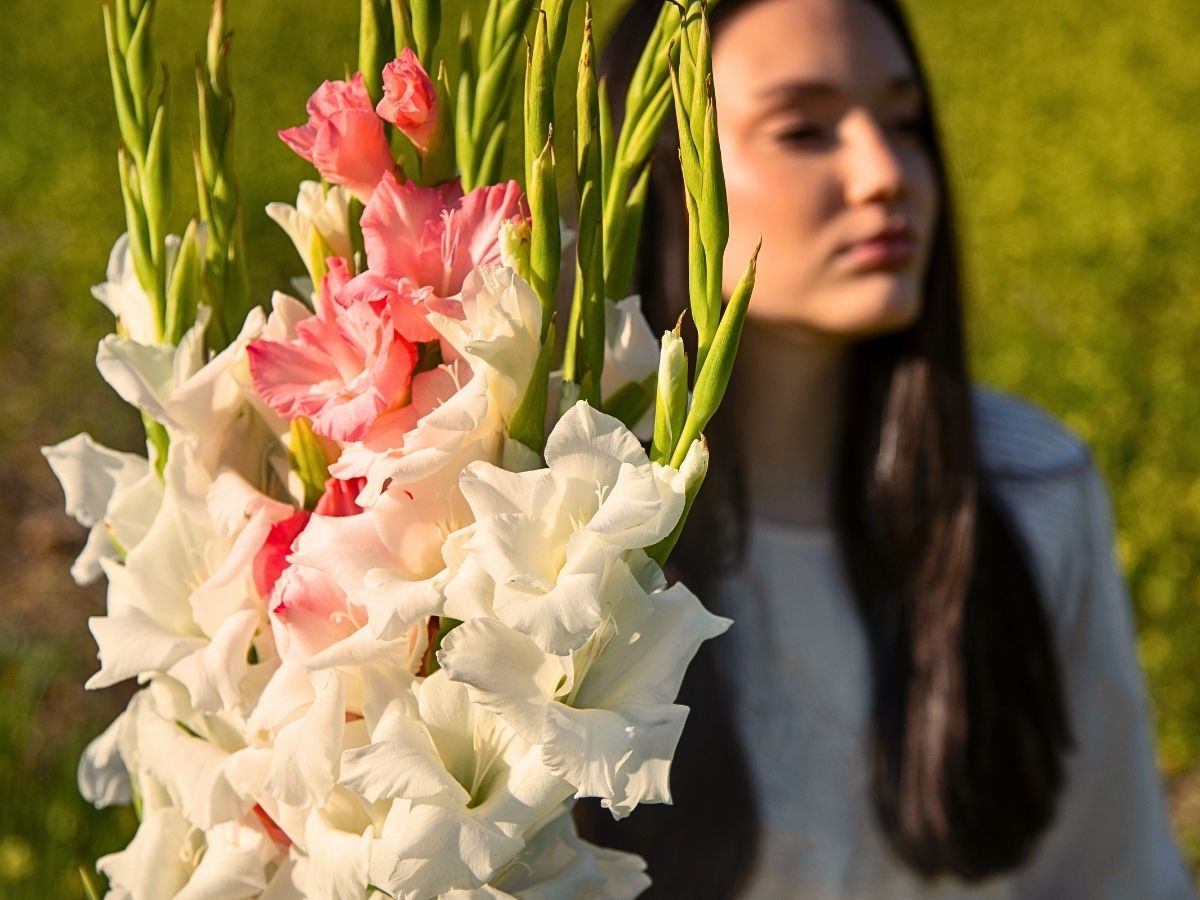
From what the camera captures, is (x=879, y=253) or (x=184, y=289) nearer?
(x=184, y=289)

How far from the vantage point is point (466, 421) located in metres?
0.49

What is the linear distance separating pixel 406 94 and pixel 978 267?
4.13 m

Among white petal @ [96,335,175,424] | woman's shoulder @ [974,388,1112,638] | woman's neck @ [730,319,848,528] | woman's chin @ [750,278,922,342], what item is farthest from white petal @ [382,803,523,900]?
woman's shoulder @ [974,388,1112,638]

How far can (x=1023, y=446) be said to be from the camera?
5.99 feet

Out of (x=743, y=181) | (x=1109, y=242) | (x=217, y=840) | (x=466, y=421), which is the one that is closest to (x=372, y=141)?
(x=466, y=421)

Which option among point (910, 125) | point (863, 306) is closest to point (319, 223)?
point (863, 306)

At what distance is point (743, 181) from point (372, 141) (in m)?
0.80

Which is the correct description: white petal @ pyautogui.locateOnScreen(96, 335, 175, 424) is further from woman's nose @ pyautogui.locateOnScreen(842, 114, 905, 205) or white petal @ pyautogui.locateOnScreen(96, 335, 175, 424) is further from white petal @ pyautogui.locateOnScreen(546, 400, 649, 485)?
woman's nose @ pyautogui.locateOnScreen(842, 114, 905, 205)

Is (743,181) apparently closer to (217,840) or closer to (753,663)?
(753,663)

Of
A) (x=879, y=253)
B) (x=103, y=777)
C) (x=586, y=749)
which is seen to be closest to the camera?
(x=586, y=749)

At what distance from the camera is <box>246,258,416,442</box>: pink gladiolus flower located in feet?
1.68

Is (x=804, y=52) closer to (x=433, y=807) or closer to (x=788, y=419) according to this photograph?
(x=788, y=419)

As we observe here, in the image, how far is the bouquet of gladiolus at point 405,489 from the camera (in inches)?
19.1

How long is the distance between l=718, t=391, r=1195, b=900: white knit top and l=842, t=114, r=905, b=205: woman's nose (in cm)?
49
